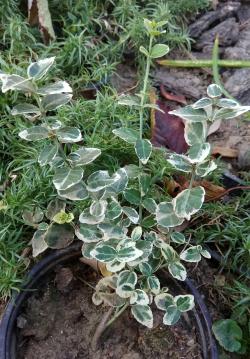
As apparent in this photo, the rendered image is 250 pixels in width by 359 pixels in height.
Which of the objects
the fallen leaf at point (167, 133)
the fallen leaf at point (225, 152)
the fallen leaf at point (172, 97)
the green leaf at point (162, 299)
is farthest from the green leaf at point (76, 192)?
the fallen leaf at point (172, 97)

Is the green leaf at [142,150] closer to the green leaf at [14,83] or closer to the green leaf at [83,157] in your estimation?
the green leaf at [83,157]

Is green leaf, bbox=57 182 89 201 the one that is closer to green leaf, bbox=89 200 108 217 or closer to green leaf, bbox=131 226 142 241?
green leaf, bbox=89 200 108 217

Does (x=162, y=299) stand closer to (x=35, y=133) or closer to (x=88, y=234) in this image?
(x=88, y=234)

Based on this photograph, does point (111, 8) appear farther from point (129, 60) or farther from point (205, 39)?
point (205, 39)

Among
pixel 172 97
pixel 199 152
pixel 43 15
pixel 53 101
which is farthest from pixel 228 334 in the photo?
pixel 43 15

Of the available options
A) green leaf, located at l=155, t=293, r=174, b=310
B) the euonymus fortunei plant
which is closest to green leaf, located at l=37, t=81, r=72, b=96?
the euonymus fortunei plant

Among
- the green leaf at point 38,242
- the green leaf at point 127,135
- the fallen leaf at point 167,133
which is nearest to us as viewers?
the green leaf at point 127,135
